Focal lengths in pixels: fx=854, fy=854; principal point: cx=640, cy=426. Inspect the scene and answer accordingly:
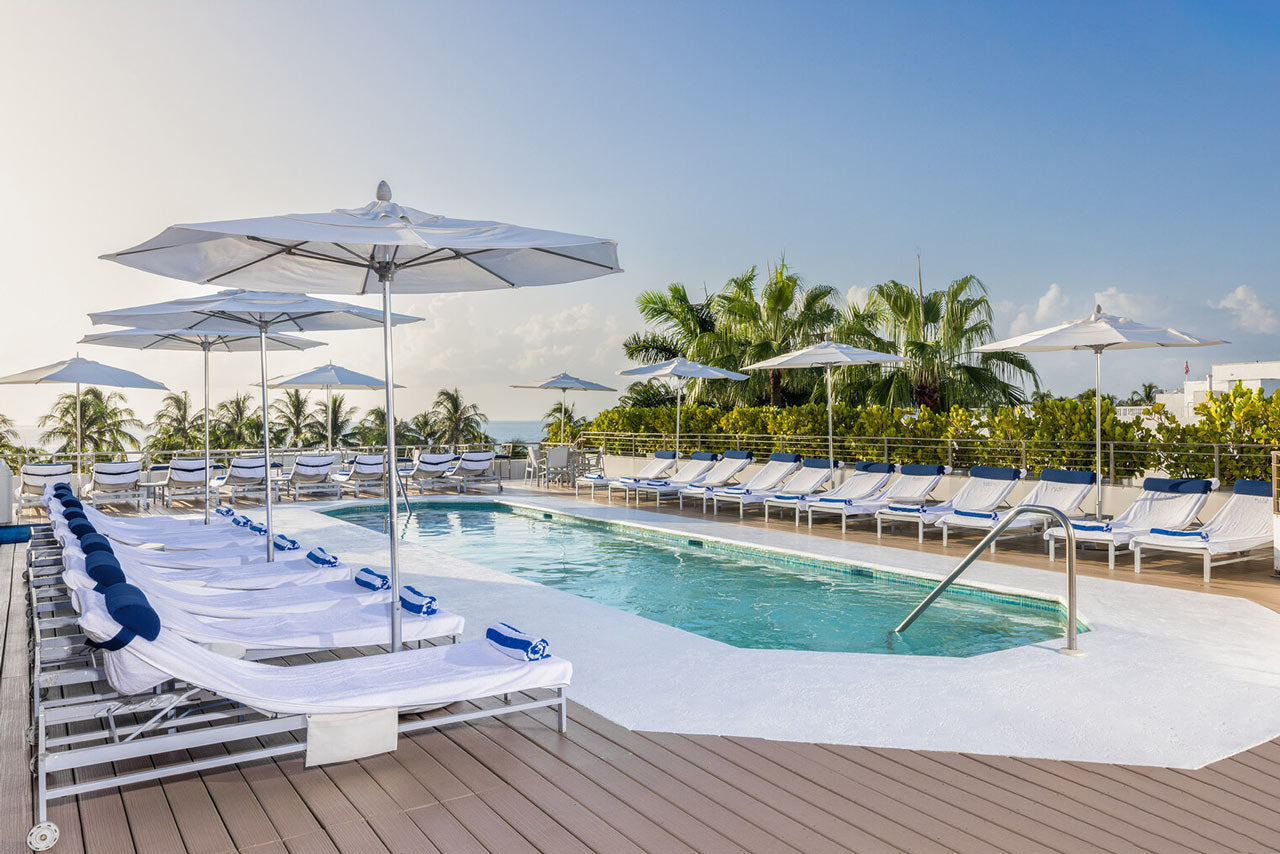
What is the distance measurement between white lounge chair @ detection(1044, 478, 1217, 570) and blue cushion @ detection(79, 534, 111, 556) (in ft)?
23.2

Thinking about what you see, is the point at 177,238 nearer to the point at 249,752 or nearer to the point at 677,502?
the point at 249,752

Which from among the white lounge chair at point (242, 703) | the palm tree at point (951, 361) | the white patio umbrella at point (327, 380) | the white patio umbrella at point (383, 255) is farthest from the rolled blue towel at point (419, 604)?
the palm tree at point (951, 361)

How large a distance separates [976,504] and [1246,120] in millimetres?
17816

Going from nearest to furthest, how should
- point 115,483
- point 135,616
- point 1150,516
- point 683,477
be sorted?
1. point 135,616
2. point 1150,516
3. point 115,483
4. point 683,477

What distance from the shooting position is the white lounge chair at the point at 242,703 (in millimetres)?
2879

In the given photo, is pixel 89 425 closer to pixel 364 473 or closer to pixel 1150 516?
pixel 364 473

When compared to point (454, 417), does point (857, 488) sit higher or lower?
lower

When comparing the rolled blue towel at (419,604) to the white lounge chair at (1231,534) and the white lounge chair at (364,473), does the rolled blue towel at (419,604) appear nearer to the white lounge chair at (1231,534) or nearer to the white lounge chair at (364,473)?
the white lounge chair at (1231,534)

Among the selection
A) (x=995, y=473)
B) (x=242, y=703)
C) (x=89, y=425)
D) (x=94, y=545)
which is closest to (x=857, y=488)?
(x=995, y=473)

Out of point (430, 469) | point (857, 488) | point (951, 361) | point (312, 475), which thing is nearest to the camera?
point (857, 488)

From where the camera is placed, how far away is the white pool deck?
3.55 metres

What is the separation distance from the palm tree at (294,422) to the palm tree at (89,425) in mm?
4767

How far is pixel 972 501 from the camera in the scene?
9.34 metres

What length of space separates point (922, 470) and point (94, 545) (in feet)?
28.3
